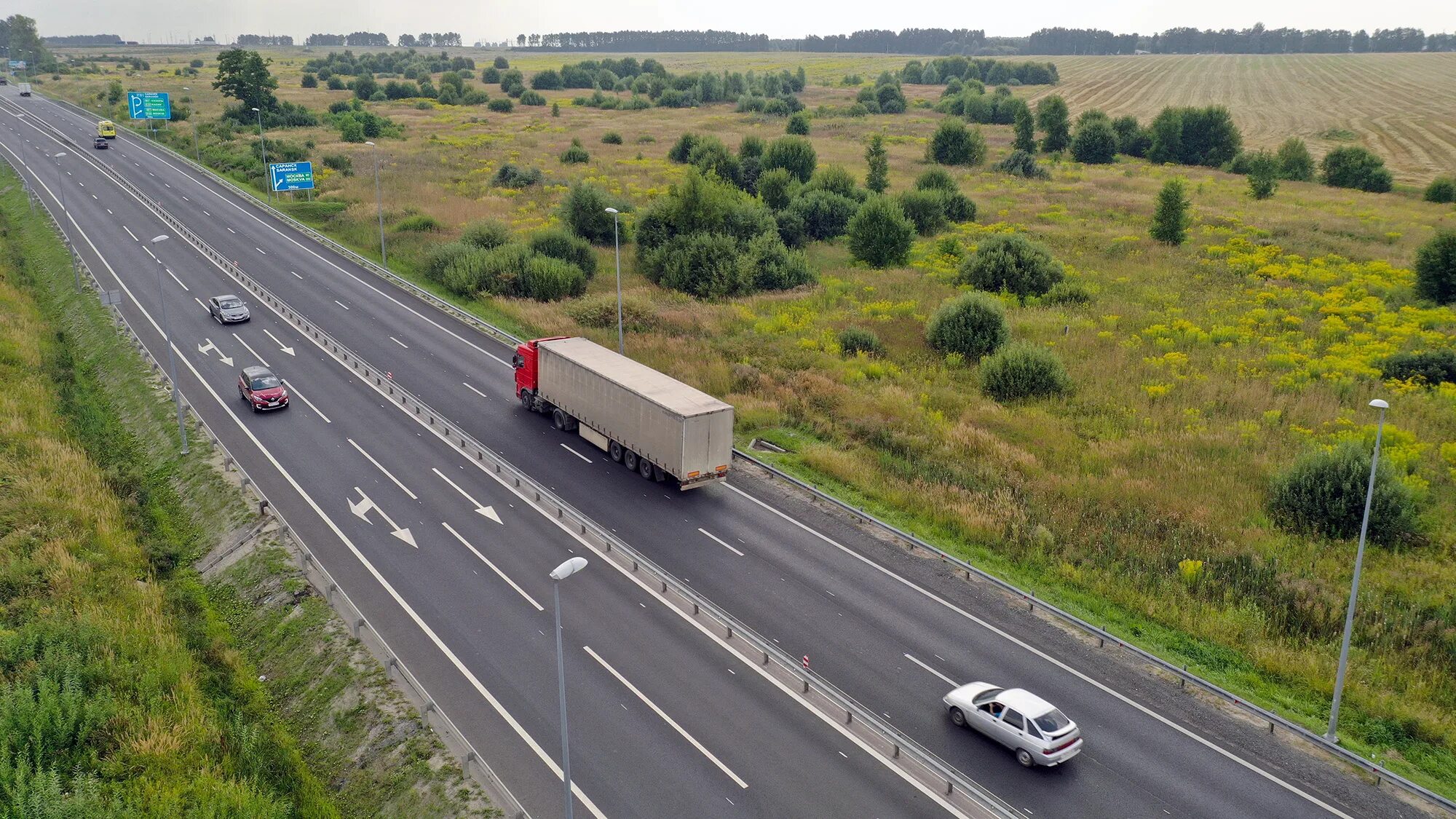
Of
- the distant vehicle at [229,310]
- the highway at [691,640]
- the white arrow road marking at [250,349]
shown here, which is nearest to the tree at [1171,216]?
the highway at [691,640]

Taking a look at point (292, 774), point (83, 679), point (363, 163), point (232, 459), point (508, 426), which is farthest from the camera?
point (363, 163)

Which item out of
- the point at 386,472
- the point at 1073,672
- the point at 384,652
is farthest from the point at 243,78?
the point at 1073,672

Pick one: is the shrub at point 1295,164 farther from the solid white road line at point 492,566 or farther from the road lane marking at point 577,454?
the solid white road line at point 492,566

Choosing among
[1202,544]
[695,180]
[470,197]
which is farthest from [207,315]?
[1202,544]

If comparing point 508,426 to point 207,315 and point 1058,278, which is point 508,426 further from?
point 1058,278

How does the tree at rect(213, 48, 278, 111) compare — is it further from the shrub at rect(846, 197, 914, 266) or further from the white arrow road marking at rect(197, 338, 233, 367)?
the shrub at rect(846, 197, 914, 266)

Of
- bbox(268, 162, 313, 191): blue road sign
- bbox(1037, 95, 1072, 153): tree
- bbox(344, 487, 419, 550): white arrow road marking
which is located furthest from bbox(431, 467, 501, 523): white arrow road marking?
bbox(1037, 95, 1072, 153): tree
